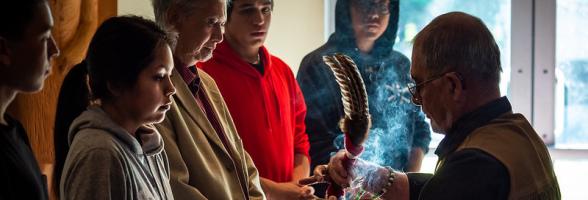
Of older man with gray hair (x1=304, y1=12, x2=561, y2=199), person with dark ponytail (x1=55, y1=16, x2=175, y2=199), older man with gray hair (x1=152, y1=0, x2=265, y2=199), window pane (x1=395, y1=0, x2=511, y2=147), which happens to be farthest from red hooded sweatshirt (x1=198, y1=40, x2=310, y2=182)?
window pane (x1=395, y1=0, x2=511, y2=147)

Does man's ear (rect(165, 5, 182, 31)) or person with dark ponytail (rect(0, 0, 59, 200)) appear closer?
person with dark ponytail (rect(0, 0, 59, 200))

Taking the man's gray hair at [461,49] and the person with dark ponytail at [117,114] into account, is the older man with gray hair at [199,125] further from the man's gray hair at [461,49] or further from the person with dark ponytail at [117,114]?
the man's gray hair at [461,49]

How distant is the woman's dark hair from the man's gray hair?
0.88 m

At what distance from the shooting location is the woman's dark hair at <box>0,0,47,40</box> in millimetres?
1563

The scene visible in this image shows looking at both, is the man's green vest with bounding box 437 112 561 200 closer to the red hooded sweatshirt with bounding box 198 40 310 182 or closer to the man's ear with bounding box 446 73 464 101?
the man's ear with bounding box 446 73 464 101

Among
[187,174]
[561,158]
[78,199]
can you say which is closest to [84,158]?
[78,199]

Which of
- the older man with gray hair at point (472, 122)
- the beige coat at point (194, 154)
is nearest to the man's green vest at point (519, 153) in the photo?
the older man with gray hair at point (472, 122)

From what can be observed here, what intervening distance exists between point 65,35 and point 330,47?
3.87ft

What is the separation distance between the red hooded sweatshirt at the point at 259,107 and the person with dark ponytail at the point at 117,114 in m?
0.90

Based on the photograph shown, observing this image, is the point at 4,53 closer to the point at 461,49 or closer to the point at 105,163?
the point at 105,163

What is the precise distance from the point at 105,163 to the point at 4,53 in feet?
1.06

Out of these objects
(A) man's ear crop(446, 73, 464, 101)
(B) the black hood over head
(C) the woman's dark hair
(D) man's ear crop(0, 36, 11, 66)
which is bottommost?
(B) the black hood over head

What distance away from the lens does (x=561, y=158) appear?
448 centimetres

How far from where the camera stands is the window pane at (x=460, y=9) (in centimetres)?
448
